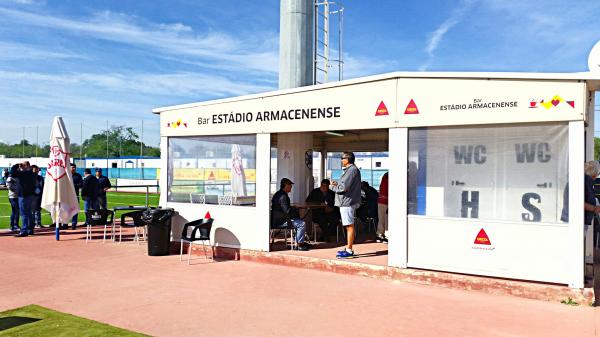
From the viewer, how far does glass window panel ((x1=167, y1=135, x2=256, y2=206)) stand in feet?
29.9

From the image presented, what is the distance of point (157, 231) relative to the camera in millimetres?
9336

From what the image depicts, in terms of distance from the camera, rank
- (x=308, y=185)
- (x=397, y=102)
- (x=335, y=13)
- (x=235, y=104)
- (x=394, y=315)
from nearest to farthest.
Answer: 1. (x=394, y=315)
2. (x=397, y=102)
3. (x=235, y=104)
4. (x=308, y=185)
5. (x=335, y=13)

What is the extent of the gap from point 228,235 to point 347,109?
325 cm

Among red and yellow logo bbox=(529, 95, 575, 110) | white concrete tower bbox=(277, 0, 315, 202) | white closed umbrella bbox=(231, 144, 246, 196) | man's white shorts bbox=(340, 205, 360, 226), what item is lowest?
man's white shorts bbox=(340, 205, 360, 226)

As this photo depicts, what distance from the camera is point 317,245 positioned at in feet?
31.0

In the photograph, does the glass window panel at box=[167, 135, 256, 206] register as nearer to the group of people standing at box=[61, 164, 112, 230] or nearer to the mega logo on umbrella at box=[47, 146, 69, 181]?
the mega logo on umbrella at box=[47, 146, 69, 181]

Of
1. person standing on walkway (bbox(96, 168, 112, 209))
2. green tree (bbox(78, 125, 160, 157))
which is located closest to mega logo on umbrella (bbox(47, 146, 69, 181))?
person standing on walkway (bbox(96, 168, 112, 209))

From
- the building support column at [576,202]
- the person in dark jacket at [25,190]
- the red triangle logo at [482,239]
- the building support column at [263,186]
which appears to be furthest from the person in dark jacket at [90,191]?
the building support column at [576,202]

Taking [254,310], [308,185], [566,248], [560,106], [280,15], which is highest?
[280,15]

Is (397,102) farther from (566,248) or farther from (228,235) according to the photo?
(228,235)

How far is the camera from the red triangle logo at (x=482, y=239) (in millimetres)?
6672

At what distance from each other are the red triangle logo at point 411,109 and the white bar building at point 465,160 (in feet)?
0.05

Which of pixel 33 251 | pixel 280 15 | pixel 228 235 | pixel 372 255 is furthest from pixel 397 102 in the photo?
pixel 33 251

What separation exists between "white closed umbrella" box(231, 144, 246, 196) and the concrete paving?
1.44 m
